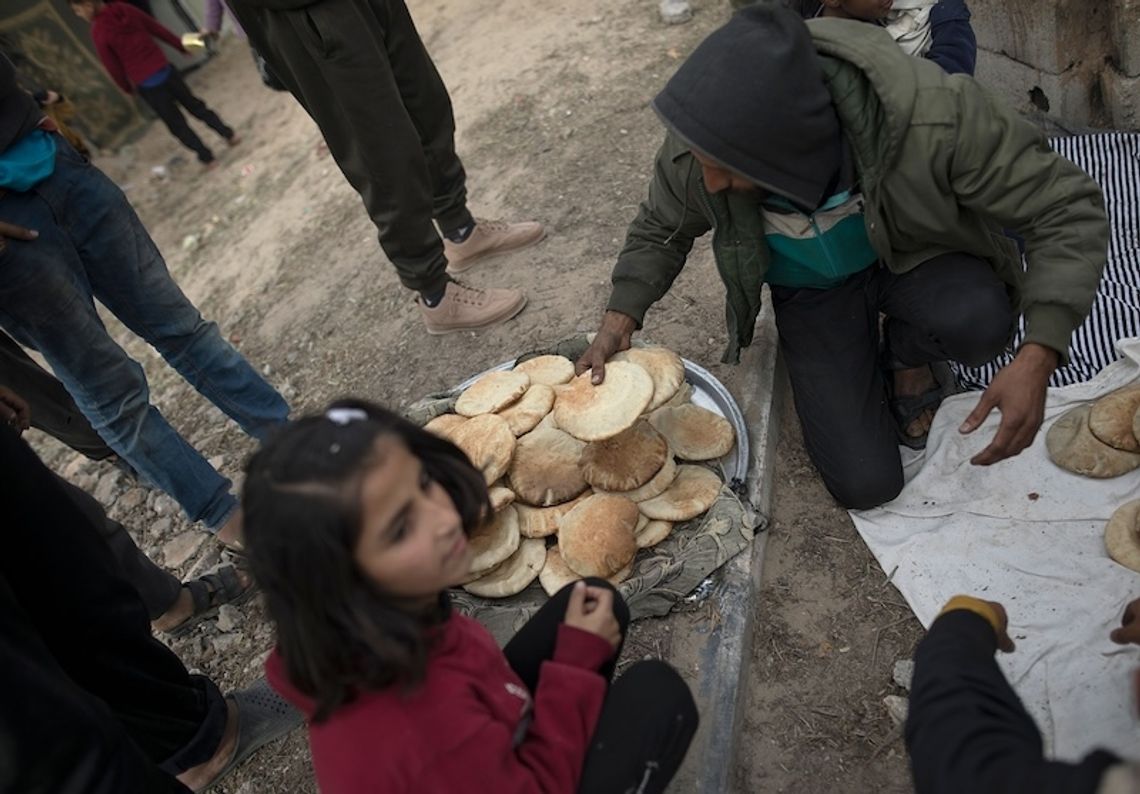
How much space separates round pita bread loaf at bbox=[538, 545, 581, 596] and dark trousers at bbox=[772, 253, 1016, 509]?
3.01ft

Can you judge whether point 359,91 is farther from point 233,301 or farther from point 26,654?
point 233,301

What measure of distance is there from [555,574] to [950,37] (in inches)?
96.8

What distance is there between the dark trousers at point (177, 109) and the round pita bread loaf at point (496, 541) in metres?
6.02

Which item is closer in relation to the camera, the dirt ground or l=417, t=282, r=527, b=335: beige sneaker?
the dirt ground

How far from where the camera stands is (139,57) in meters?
6.59

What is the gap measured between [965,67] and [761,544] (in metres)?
1.99

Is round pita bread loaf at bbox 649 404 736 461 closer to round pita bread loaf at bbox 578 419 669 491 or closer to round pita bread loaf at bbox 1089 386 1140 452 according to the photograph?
round pita bread loaf at bbox 578 419 669 491

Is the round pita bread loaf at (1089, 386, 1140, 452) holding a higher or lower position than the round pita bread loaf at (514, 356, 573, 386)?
lower

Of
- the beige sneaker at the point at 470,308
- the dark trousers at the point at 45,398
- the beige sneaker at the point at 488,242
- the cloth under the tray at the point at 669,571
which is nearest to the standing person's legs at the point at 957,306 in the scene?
the cloth under the tray at the point at 669,571

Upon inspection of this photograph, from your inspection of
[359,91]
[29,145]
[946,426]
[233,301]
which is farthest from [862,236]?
[233,301]

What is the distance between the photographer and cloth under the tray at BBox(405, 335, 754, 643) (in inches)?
92.0

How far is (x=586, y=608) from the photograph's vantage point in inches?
70.2

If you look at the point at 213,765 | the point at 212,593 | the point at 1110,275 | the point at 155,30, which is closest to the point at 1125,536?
the point at 1110,275

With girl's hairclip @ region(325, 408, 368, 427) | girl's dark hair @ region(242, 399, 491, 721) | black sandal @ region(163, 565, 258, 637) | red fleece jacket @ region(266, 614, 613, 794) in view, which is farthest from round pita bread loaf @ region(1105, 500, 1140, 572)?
black sandal @ region(163, 565, 258, 637)
